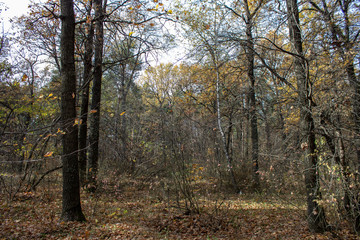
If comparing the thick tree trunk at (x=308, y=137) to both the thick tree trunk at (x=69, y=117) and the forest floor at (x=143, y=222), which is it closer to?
the forest floor at (x=143, y=222)

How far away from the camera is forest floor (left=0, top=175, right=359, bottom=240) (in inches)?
190

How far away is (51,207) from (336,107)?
7097 millimetres

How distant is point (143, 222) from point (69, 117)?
10.0 feet

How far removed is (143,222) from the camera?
19.1 ft

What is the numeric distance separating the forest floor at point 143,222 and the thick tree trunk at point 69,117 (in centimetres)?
35

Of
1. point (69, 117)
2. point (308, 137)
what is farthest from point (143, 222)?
point (308, 137)

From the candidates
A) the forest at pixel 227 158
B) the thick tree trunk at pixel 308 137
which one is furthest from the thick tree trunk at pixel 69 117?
the thick tree trunk at pixel 308 137

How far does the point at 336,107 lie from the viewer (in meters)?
4.28

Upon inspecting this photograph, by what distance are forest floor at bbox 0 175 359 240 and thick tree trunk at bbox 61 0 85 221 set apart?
347 millimetres

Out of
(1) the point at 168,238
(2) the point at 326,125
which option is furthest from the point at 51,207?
(2) the point at 326,125

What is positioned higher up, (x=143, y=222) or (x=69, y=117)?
(x=69, y=117)

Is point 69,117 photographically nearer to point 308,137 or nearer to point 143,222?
point 143,222

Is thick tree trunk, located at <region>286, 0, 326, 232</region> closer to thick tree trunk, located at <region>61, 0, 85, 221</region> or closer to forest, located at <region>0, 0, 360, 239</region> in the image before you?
forest, located at <region>0, 0, 360, 239</region>

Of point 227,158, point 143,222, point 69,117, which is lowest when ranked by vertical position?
point 143,222
